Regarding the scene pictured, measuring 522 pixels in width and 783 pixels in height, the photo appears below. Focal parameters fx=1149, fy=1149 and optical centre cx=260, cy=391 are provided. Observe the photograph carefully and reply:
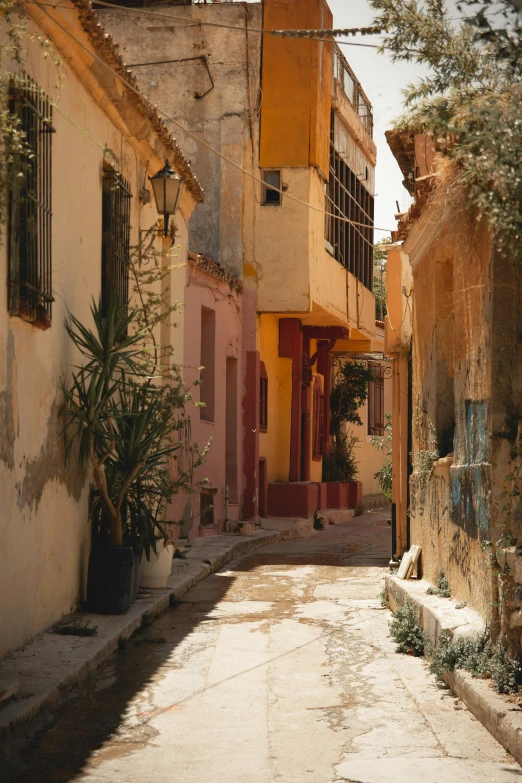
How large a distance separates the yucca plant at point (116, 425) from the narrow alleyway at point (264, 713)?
44.4 inches

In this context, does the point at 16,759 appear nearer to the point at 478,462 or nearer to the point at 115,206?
the point at 478,462

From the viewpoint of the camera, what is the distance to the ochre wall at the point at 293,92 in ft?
71.5

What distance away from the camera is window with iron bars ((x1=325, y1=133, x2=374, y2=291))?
2450cm

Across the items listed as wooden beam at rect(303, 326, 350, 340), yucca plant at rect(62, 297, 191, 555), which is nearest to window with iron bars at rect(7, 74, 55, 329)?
yucca plant at rect(62, 297, 191, 555)

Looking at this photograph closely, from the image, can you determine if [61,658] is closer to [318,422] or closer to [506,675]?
[506,675]

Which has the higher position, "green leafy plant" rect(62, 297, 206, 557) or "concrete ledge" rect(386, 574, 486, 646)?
"green leafy plant" rect(62, 297, 206, 557)

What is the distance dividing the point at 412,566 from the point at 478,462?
3518mm

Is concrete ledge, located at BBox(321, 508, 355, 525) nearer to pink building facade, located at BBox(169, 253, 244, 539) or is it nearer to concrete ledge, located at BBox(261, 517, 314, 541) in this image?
concrete ledge, located at BBox(261, 517, 314, 541)

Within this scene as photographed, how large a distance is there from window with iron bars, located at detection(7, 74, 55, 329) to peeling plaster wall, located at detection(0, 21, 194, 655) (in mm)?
137

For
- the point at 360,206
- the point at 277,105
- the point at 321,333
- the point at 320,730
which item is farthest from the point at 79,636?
the point at 360,206

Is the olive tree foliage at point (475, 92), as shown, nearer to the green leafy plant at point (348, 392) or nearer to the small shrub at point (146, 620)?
the small shrub at point (146, 620)

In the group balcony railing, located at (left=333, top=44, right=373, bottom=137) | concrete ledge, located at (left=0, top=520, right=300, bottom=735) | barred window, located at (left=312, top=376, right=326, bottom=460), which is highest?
balcony railing, located at (left=333, top=44, right=373, bottom=137)

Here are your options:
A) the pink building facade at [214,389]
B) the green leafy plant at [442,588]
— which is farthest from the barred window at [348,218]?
the green leafy plant at [442,588]

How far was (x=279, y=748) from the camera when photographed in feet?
20.0
